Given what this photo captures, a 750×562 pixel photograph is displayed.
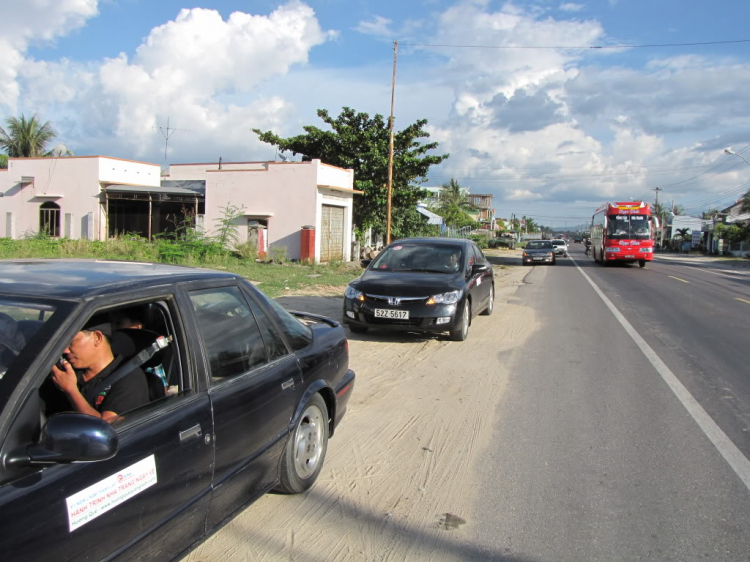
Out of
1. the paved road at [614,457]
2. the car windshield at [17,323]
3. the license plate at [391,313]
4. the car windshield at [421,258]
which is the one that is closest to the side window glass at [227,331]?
the car windshield at [17,323]

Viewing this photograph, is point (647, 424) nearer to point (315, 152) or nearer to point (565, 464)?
point (565, 464)

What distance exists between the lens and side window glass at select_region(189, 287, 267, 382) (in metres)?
2.93

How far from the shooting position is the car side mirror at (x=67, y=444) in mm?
1879

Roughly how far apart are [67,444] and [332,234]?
2347 centimetres

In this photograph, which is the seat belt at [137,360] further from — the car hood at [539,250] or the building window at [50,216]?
the car hood at [539,250]

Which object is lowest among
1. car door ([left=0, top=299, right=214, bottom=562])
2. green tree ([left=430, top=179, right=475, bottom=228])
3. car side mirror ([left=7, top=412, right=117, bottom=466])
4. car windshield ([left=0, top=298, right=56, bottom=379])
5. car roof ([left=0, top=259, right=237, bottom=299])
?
car door ([left=0, top=299, right=214, bottom=562])

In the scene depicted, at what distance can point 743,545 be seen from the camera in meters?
3.21

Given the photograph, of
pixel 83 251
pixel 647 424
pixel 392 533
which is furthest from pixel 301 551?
pixel 83 251

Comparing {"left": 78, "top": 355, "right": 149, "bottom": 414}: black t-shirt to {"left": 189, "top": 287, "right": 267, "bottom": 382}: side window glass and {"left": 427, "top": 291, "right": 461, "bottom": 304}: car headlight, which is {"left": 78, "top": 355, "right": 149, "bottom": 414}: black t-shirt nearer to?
{"left": 189, "top": 287, "right": 267, "bottom": 382}: side window glass

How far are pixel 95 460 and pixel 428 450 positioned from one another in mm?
2961

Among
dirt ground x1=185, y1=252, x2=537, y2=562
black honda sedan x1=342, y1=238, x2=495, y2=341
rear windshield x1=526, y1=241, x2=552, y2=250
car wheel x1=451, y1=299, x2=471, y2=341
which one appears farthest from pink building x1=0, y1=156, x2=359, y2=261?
dirt ground x1=185, y1=252, x2=537, y2=562

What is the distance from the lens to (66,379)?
2408mm

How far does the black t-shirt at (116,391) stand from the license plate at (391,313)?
5.67m

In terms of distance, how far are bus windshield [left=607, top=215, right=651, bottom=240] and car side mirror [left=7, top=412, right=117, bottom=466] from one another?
1225 inches
